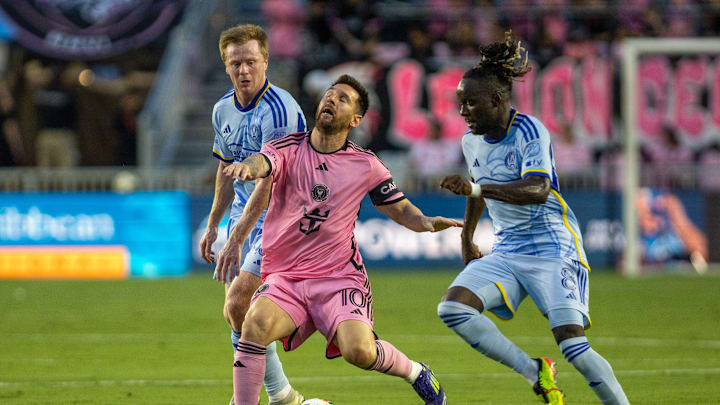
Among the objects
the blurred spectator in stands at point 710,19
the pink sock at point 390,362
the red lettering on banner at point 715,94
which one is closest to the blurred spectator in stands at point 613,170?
the red lettering on banner at point 715,94

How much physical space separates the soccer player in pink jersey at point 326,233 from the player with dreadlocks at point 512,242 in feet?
2.04

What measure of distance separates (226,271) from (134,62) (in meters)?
17.6

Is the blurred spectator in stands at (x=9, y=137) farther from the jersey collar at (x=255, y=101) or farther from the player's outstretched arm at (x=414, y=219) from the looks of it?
the player's outstretched arm at (x=414, y=219)

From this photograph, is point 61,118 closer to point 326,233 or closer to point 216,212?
point 216,212

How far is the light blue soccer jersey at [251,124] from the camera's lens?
24.0ft

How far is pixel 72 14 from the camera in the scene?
21156 mm

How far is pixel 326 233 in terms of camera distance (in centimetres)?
668

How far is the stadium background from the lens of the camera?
63.3 ft

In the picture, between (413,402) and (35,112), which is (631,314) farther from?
(35,112)

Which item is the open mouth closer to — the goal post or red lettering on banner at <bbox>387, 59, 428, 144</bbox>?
the goal post

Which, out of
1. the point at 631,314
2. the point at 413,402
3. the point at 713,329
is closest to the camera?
the point at 413,402

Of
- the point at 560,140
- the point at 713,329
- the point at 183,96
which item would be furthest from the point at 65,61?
the point at 713,329

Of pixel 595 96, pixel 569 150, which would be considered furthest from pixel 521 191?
pixel 595 96

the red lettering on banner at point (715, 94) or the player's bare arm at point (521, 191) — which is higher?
the player's bare arm at point (521, 191)
